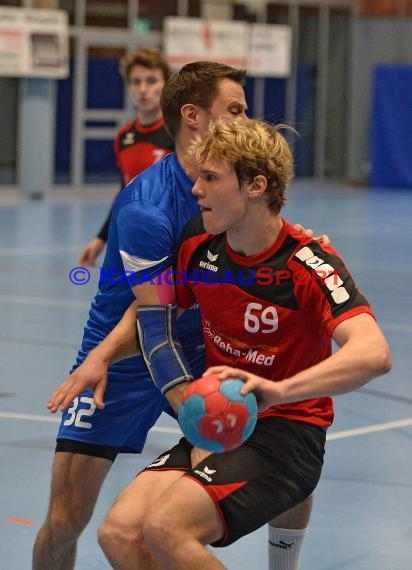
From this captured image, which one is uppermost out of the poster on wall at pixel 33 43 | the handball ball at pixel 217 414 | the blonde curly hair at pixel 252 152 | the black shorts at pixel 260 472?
the poster on wall at pixel 33 43

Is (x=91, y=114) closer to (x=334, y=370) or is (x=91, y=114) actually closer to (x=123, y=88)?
(x=123, y=88)

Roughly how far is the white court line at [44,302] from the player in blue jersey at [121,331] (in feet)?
21.2

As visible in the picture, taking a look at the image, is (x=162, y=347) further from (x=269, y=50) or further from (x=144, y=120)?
(x=269, y=50)

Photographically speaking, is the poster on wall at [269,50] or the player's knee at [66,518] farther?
the poster on wall at [269,50]

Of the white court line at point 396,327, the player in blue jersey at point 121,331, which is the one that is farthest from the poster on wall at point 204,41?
the player in blue jersey at point 121,331

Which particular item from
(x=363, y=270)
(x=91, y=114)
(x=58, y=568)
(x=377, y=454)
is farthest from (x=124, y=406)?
(x=91, y=114)

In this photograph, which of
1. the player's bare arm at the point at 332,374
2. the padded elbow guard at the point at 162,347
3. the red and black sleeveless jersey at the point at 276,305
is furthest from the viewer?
→ the padded elbow guard at the point at 162,347

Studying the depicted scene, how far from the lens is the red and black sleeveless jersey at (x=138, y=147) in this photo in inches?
335

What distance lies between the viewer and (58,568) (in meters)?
4.27

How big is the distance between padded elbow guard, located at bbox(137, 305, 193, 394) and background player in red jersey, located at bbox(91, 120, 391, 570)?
0.11 m

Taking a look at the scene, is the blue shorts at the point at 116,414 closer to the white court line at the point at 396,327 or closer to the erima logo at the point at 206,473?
the erima logo at the point at 206,473

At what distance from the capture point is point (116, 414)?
168 inches

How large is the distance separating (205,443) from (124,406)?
1069mm

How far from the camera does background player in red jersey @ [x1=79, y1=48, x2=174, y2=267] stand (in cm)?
826
